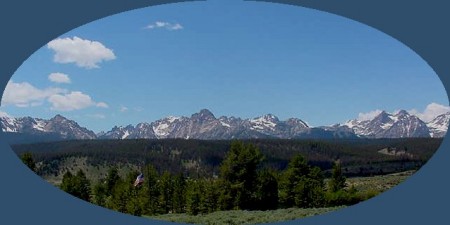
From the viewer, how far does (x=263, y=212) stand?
1973 centimetres

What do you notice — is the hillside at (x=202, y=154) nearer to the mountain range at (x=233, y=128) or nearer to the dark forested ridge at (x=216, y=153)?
the dark forested ridge at (x=216, y=153)

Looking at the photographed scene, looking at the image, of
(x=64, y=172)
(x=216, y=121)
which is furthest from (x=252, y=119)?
(x=64, y=172)

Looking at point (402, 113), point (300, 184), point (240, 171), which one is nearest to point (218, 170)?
point (240, 171)

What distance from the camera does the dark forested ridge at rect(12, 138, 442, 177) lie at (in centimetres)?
2448

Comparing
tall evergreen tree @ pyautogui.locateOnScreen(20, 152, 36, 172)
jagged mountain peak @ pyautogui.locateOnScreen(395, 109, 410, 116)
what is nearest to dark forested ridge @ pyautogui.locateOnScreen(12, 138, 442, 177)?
tall evergreen tree @ pyautogui.locateOnScreen(20, 152, 36, 172)

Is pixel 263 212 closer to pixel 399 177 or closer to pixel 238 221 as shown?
pixel 238 221

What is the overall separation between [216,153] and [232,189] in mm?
2417

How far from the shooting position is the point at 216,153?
26375 mm

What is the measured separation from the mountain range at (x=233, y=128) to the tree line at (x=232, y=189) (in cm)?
90

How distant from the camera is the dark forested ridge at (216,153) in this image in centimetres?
2448

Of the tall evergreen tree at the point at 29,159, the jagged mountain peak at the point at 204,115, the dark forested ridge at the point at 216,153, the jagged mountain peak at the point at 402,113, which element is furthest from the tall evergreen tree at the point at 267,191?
the tall evergreen tree at the point at 29,159

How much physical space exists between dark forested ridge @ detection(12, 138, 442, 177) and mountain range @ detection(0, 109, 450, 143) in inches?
12.8

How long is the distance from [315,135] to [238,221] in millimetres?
8524

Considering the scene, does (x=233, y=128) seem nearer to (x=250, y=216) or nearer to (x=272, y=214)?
(x=250, y=216)
